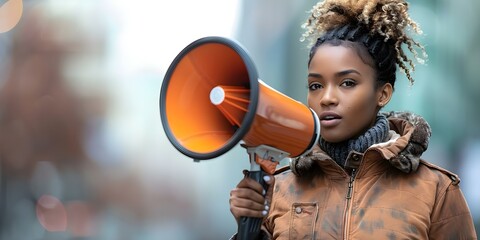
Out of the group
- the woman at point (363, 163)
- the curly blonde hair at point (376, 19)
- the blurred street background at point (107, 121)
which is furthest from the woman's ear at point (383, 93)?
the blurred street background at point (107, 121)

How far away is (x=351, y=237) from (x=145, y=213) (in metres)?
2.66

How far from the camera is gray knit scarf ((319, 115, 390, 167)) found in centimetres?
221

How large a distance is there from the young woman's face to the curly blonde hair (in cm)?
14

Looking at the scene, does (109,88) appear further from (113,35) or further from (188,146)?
(188,146)

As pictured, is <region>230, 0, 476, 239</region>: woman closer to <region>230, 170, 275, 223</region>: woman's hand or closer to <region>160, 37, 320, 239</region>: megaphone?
<region>230, 170, 275, 223</region>: woman's hand

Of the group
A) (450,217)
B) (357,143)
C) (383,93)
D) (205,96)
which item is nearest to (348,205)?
(357,143)

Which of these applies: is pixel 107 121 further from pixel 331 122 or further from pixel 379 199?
pixel 379 199

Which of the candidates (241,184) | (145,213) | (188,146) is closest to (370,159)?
(241,184)

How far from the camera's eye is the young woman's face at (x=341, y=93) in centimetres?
219

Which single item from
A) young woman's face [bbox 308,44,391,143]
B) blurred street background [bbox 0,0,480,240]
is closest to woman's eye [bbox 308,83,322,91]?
young woman's face [bbox 308,44,391,143]

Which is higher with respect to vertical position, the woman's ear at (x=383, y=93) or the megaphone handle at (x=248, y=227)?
the woman's ear at (x=383, y=93)

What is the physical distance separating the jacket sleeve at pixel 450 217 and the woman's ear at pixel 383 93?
0.34 meters

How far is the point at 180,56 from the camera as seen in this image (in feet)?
6.54

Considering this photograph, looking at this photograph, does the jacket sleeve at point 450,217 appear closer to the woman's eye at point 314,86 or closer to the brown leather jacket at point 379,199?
the brown leather jacket at point 379,199
